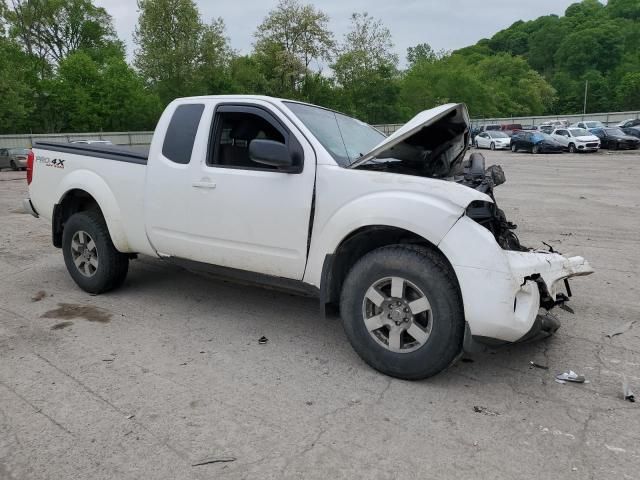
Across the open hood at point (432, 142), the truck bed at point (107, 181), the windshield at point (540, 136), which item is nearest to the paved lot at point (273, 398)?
the truck bed at point (107, 181)

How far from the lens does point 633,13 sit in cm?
11944

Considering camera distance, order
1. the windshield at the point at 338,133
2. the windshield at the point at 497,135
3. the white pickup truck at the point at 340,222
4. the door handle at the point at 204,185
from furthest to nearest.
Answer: the windshield at the point at 497,135
the door handle at the point at 204,185
the windshield at the point at 338,133
the white pickup truck at the point at 340,222

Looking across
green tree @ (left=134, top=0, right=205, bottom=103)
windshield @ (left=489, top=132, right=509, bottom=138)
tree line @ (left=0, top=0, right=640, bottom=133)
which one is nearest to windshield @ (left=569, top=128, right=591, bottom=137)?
windshield @ (left=489, top=132, right=509, bottom=138)

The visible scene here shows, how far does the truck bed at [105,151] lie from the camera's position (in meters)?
4.87

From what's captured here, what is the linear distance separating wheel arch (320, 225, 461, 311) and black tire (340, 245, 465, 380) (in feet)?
0.43

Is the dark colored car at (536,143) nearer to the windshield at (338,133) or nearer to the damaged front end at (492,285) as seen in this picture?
the windshield at (338,133)

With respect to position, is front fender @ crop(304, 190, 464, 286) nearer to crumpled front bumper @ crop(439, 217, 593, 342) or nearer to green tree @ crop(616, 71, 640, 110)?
crumpled front bumper @ crop(439, 217, 593, 342)

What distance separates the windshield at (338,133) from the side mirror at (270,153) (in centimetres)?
37

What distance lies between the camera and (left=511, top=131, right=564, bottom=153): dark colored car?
1314 inches

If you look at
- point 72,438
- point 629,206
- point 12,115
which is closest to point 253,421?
point 72,438

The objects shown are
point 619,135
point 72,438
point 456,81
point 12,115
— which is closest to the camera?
point 72,438

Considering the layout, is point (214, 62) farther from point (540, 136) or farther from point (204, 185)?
point (204, 185)

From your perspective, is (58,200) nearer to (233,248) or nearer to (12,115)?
(233,248)

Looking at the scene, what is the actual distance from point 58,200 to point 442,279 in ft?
13.7
